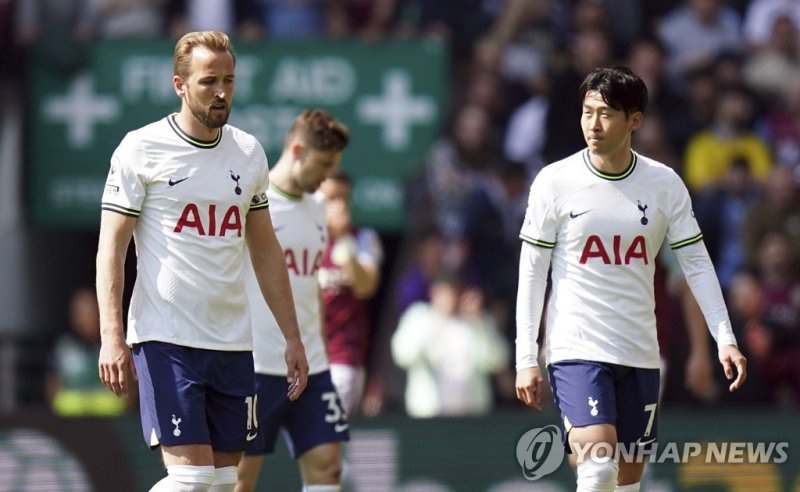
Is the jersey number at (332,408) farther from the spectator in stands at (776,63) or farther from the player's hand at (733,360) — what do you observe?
the spectator in stands at (776,63)

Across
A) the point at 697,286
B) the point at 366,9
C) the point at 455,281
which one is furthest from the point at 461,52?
the point at 697,286

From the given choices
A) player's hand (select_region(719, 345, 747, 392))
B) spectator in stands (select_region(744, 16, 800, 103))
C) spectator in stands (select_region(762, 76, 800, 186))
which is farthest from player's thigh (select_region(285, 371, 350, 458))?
spectator in stands (select_region(744, 16, 800, 103))

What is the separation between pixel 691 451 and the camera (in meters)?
10.4

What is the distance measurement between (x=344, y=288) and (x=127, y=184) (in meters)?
3.67

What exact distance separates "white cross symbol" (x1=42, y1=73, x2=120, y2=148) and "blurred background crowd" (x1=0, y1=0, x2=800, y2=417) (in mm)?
266

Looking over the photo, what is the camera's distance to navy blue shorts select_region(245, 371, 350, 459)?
27.3 feet

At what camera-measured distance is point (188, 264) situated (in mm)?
6664

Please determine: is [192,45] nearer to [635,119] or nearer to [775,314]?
[635,119]

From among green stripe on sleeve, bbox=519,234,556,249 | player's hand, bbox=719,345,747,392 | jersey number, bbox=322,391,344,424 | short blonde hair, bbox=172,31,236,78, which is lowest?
jersey number, bbox=322,391,344,424

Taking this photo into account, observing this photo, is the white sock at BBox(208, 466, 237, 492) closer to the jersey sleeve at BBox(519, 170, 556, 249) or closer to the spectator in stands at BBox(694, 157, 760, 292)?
the jersey sleeve at BBox(519, 170, 556, 249)

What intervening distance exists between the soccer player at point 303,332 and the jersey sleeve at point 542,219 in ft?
5.32

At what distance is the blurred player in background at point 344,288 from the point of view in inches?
Result: 384

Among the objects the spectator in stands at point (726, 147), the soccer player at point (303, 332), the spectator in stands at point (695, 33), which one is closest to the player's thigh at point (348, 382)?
the soccer player at point (303, 332)

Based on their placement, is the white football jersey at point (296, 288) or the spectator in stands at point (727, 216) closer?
the white football jersey at point (296, 288)
